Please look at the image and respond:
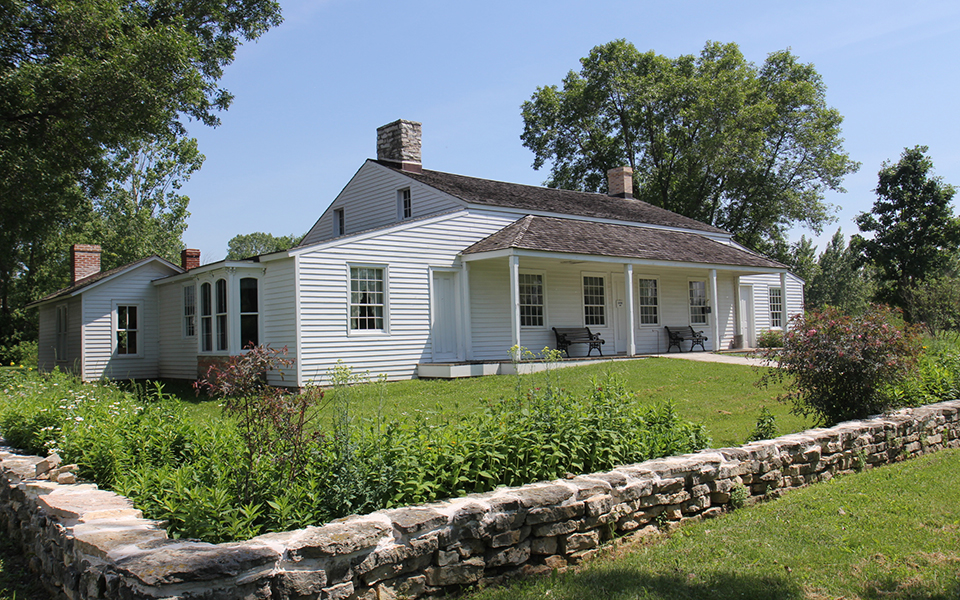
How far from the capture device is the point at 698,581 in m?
4.07

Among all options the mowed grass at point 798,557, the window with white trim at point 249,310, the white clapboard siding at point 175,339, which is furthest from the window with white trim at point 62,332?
the mowed grass at point 798,557

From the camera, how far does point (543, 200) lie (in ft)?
68.1

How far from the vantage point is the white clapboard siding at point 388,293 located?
1384cm

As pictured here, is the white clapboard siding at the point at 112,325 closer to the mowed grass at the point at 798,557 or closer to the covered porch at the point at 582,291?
the covered porch at the point at 582,291

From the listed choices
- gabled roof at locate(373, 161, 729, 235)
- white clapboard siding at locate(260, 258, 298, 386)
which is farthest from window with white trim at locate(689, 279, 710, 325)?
white clapboard siding at locate(260, 258, 298, 386)

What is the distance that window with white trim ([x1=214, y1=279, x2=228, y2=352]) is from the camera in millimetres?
14977

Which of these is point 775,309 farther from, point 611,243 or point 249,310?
point 249,310

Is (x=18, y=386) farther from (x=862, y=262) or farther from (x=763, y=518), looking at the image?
(x=862, y=262)

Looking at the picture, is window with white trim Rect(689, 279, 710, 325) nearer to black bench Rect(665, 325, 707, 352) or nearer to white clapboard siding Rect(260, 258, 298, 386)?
black bench Rect(665, 325, 707, 352)

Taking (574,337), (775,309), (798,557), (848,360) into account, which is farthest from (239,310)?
(775,309)

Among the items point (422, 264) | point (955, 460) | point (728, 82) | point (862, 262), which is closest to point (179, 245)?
point (422, 264)

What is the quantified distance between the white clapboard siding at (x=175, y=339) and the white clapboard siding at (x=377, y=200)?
12.3 ft

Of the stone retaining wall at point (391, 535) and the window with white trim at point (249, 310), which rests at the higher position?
the window with white trim at point (249, 310)

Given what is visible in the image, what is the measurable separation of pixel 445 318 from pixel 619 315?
6.06 m
